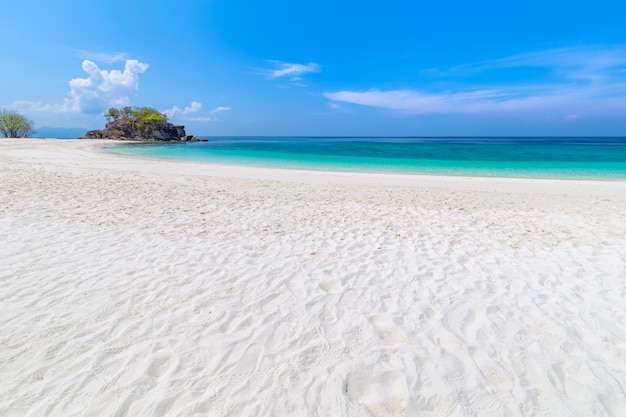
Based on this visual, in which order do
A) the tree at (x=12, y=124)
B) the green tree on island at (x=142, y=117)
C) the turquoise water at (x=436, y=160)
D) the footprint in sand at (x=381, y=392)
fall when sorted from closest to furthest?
the footprint in sand at (x=381, y=392) → the turquoise water at (x=436, y=160) → the tree at (x=12, y=124) → the green tree on island at (x=142, y=117)

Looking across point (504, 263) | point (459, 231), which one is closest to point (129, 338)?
point (504, 263)

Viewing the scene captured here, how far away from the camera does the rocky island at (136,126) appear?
89.4m

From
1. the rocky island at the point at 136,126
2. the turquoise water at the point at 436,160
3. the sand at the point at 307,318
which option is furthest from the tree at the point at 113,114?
the sand at the point at 307,318

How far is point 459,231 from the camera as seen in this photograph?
6562 mm

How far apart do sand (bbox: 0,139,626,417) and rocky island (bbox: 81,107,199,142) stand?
318 feet

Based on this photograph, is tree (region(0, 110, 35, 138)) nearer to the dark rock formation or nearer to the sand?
the dark rock formation

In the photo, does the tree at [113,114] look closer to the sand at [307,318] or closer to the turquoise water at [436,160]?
the turquoise water at [436,160]

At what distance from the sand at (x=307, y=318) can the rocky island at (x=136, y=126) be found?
318 feet

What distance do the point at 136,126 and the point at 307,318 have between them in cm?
10558

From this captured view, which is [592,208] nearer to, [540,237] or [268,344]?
[540,237]

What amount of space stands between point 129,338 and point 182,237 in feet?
9.90

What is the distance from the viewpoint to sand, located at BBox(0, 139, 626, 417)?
242 centimetres

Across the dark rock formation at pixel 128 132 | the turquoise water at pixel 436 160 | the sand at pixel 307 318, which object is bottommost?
the sand at pixel 307 318

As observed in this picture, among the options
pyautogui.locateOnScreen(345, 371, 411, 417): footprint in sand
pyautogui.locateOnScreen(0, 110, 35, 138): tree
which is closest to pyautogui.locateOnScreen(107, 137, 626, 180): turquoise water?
pyautogui.locateOnScreen(345, 371, 411, 417): footprint in sand
